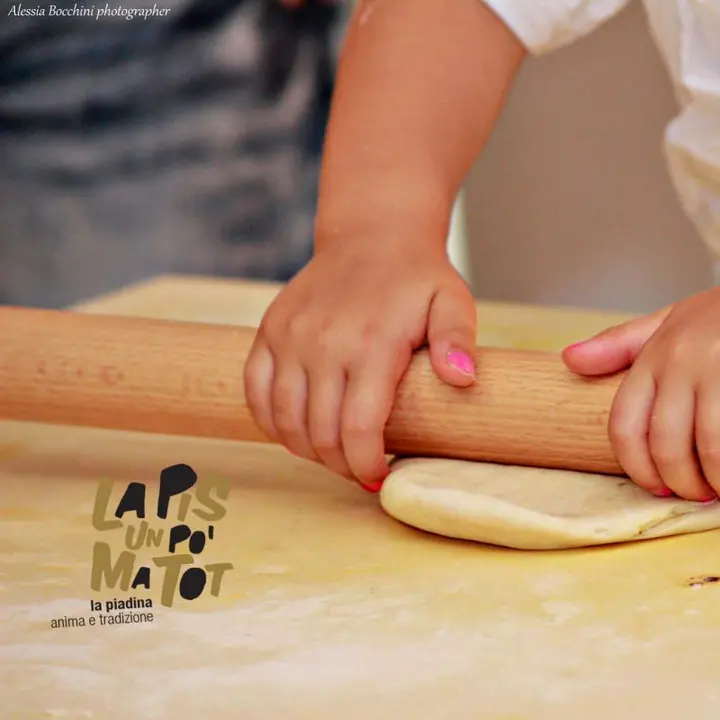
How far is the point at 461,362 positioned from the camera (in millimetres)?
623

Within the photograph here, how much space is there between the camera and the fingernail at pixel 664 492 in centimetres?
59

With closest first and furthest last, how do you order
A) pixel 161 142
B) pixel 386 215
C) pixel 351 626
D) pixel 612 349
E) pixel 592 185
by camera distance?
pixel 351 626 → pixel 612 349 → pixel 386 215 → pixel 592 185 → pixel 161 142

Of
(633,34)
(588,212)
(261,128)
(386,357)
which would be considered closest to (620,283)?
(588,212)

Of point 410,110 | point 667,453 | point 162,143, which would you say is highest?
point 410,110

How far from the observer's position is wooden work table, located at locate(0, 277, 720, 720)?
45cm

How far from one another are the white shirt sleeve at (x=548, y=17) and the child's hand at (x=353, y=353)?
256 mm

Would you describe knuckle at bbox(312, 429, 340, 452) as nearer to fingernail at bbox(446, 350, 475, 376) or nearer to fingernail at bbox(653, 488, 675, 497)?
fingernail at bbox(446, 350, 475, 376)

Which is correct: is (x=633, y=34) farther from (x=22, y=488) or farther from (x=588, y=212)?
(x=22, y=488)

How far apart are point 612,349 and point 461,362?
0.30 ft

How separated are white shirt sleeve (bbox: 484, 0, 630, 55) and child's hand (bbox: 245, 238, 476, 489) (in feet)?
0.84

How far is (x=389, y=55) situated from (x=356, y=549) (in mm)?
408

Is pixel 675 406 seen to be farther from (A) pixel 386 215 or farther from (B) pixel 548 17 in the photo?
(B) pixel 548 17

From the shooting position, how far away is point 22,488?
71cm

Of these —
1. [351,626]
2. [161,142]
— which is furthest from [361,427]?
[161,142]
